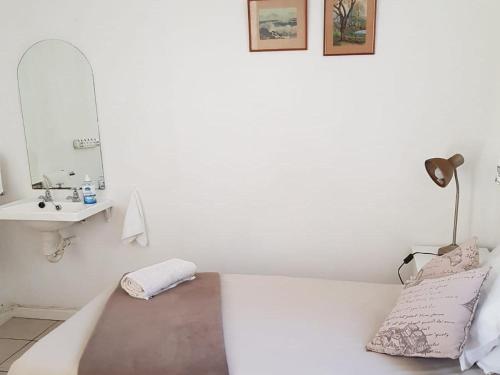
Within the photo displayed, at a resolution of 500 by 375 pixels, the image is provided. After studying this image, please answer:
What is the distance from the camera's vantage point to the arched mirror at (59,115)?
98.7 inches

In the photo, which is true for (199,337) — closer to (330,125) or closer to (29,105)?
(330,125)

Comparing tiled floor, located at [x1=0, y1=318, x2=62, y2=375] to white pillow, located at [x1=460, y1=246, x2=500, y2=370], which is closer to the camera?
white pillow, located at [x1=460, y1=246, x2=500, y2=370]

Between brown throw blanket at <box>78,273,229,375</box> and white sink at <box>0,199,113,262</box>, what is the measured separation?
735mm

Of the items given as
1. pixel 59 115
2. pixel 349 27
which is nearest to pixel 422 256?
pixel 349 27

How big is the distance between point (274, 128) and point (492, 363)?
1.55m

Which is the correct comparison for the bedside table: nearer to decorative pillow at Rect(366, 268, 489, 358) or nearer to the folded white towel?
decorative pillow at Rect(366, 268, 489, 358)

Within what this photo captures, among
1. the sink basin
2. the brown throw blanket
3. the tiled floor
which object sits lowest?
the tiled floor

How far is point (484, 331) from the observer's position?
1.27 meters

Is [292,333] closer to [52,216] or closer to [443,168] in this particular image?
[443,168]

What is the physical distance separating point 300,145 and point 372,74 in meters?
0.56

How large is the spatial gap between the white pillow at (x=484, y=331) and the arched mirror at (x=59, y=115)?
225 centimetres

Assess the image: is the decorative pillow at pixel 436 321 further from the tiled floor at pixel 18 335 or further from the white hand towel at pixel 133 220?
the tiled floor at pixel 18 335

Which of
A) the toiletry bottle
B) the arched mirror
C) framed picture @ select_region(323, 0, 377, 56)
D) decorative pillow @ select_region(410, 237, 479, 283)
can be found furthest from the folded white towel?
framed picture @ select_region(323, 0, 377, 56)

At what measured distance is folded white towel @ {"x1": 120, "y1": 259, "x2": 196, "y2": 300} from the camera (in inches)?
72.0
